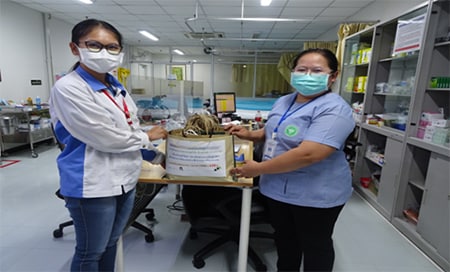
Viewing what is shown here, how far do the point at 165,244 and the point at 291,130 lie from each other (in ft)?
4.64

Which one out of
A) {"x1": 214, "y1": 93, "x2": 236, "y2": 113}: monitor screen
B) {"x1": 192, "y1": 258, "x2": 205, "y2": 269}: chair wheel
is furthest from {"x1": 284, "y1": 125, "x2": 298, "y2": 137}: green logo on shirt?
{"x1": 214, "y1": 93, "x2": 236, "y2": 113}: monitor screen

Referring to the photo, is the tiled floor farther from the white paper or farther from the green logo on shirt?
the green logo on shirt

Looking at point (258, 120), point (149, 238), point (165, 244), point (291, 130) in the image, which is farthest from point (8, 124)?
point (291, 130)

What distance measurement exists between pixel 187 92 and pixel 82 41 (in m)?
2.41

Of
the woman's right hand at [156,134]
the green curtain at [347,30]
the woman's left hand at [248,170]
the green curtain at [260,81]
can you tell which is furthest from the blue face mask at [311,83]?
the green curtain at [260,81]

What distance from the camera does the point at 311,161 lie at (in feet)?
3.52

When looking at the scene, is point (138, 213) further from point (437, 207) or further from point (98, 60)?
point (437, 207)

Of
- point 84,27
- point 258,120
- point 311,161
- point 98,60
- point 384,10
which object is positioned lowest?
point 258,120

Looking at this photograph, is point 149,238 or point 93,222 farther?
point 149,238

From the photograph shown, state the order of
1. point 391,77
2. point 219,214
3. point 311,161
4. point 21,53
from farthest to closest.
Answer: point 21,53, point 391,77, point 219,214, point 311,161

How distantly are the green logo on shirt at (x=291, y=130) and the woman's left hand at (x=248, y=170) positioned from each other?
0.20 m

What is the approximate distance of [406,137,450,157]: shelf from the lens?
177 cm

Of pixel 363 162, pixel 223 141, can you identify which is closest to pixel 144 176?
pixel 223 141

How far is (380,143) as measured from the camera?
9.95 feet
